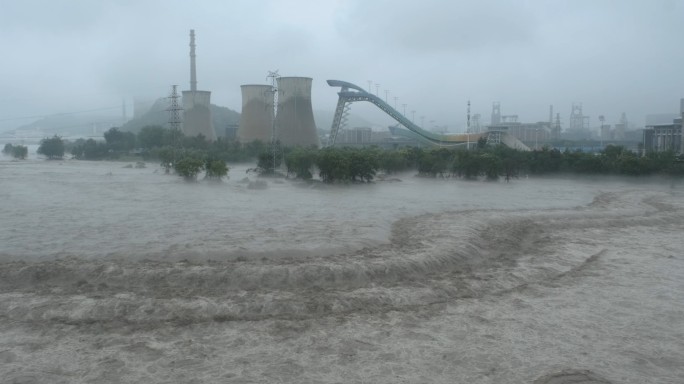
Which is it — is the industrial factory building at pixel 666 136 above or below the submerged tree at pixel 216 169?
above

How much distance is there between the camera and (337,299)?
5.55 m

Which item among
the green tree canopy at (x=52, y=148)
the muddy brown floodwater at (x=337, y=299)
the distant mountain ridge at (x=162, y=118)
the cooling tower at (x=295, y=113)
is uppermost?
the distant mountain ridge at (x=162, y=118)

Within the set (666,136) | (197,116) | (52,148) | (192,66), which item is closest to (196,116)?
(197,116)

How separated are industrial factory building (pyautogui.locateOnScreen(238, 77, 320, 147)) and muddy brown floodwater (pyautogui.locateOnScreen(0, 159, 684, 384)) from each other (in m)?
24.1

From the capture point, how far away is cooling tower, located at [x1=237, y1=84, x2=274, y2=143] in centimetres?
3734

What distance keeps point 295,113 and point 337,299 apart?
3022 centimetres

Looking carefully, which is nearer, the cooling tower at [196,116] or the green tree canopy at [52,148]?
the cooling tower at [196,116]

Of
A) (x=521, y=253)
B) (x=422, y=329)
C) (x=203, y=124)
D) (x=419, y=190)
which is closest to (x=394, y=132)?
(x=203, y=124)

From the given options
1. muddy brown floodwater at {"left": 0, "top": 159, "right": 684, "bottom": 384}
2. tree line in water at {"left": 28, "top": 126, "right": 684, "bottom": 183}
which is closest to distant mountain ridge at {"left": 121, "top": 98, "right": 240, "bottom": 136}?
tree line in water at {"left": 28, "top": 126, "right": 684, "bottom": 183}

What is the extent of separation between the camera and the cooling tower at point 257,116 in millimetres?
37344

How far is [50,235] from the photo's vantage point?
8.60 meters

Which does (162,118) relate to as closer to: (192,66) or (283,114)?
(192,66)

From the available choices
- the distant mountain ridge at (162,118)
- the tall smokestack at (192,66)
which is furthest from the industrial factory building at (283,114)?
the distant mountain ridge at (162,118)

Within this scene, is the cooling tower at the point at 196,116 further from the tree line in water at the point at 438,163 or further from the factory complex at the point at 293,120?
the tree line in water at the point at 438,163
